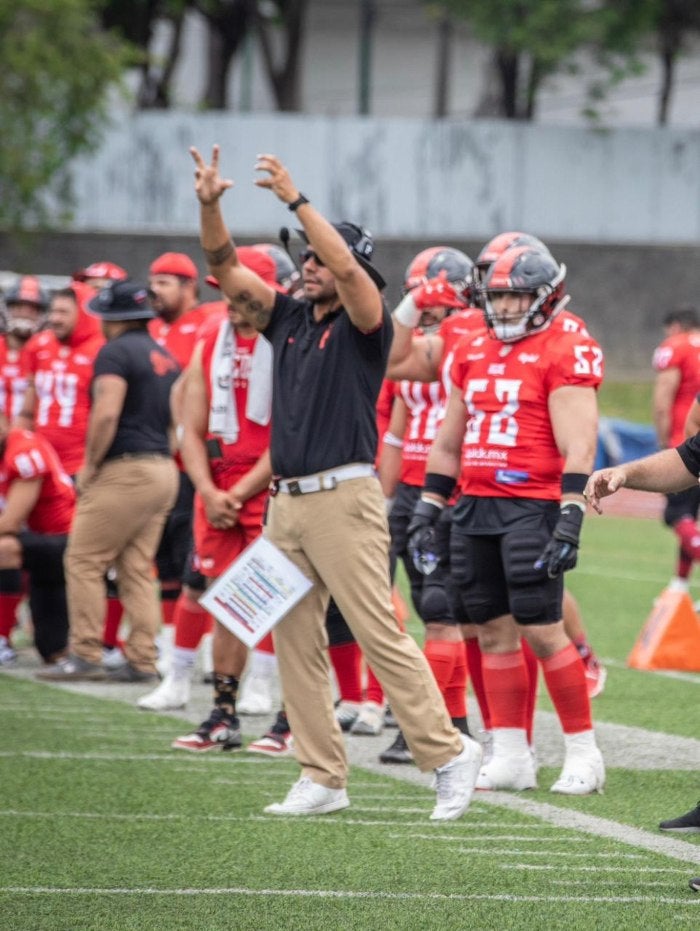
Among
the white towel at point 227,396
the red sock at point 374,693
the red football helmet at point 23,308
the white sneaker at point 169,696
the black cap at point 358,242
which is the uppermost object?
the black cap at point 358,242

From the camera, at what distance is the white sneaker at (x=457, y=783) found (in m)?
6.60

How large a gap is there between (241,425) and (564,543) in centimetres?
219

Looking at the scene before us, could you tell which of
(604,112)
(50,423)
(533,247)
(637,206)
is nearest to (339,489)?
(533,247)

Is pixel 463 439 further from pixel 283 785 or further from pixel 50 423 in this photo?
pixel 50 423

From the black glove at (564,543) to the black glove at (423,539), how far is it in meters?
0.53

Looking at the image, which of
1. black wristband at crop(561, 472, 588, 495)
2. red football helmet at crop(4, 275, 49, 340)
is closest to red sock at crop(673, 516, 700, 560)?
red football helmet at crop(4, 275, 49, 340)

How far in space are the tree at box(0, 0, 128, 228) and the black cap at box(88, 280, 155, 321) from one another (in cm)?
1968

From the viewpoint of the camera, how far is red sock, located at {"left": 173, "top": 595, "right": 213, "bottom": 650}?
9.05 metres

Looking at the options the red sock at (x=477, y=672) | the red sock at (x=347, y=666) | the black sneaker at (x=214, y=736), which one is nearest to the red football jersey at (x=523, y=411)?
the red sock at (x=477, y=672)

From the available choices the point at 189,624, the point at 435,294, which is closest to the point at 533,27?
the point at 189,624

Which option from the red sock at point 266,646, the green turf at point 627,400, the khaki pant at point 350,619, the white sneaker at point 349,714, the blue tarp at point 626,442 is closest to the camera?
the khaki pant at point 350,619

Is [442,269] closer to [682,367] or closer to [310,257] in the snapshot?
[310,257]

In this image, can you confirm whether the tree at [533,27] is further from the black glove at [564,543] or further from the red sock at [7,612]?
the black glove at [564,543]

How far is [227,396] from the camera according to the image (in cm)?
839
